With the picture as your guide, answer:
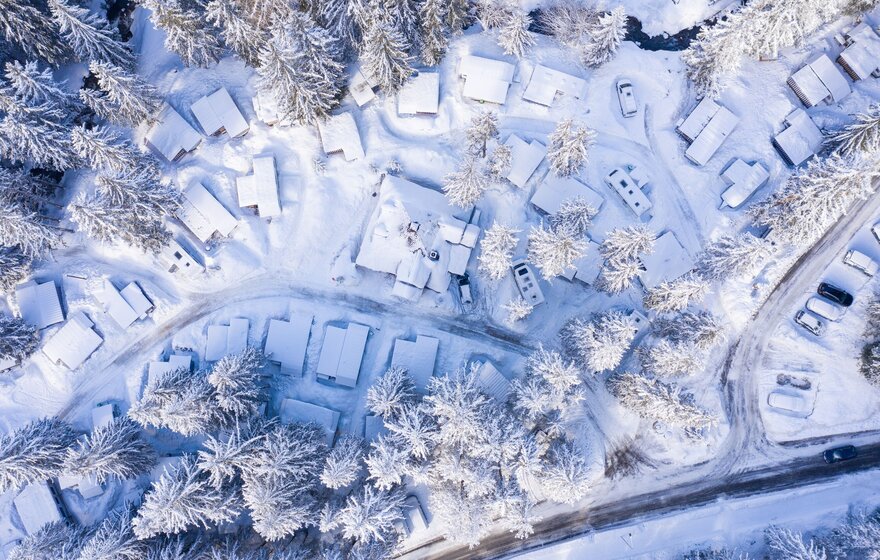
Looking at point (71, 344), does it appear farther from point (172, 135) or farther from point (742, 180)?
point (742, 180)

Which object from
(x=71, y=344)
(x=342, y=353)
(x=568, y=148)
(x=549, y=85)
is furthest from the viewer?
(x=549, y=85)

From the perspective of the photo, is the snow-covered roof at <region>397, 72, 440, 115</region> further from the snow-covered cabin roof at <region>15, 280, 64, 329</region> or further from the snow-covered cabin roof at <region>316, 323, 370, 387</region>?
the snow-covered cabin roof at <region>15, 280, 64, 329</region>

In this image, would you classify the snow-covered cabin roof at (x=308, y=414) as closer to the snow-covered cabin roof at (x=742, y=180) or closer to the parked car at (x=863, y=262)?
the snow-covered cabin roof at (x=742, y=180)

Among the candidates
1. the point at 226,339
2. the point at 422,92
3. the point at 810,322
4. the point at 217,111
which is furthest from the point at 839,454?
the point at 217,111

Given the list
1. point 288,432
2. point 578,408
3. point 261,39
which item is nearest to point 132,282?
point 288,432

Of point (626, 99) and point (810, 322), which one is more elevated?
point (626, 99)

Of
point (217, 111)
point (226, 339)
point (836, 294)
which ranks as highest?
point (836, 294)

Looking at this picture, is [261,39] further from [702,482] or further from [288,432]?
[702,482]

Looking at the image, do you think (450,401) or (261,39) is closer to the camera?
(450,401)
